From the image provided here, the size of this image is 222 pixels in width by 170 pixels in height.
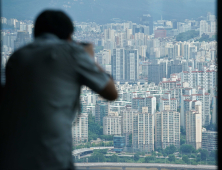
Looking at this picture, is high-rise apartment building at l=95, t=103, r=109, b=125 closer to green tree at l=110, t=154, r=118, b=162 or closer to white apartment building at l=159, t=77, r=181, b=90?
green tree at l=110, t=154, r=118, b=162

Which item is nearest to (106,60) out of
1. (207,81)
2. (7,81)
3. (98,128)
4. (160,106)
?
(98,128)

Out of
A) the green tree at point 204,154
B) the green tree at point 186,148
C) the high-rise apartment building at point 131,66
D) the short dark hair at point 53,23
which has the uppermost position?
the high-rise apartment building at point 131,66

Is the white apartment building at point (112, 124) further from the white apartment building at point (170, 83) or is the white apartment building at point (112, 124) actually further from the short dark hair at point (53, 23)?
the short dark hair at point (53, 23)

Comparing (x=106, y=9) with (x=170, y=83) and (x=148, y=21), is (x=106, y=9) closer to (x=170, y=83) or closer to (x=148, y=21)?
(x=148, y=21)

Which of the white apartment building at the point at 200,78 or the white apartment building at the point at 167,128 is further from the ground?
the white apartment building at the point at 200,78

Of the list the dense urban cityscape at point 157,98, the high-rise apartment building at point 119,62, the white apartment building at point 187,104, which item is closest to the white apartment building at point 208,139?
the dense urban cityscape at point 157,98

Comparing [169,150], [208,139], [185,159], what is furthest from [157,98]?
[185,159]

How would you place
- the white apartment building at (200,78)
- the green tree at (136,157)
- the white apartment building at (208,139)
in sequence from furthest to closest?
1. the green tree at (136,157)
2. the white apartment building at (200,78)
3. the white apartment building at (208,139)

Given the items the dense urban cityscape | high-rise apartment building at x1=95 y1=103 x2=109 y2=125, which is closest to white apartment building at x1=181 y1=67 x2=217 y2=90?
the dense urban cityscape
